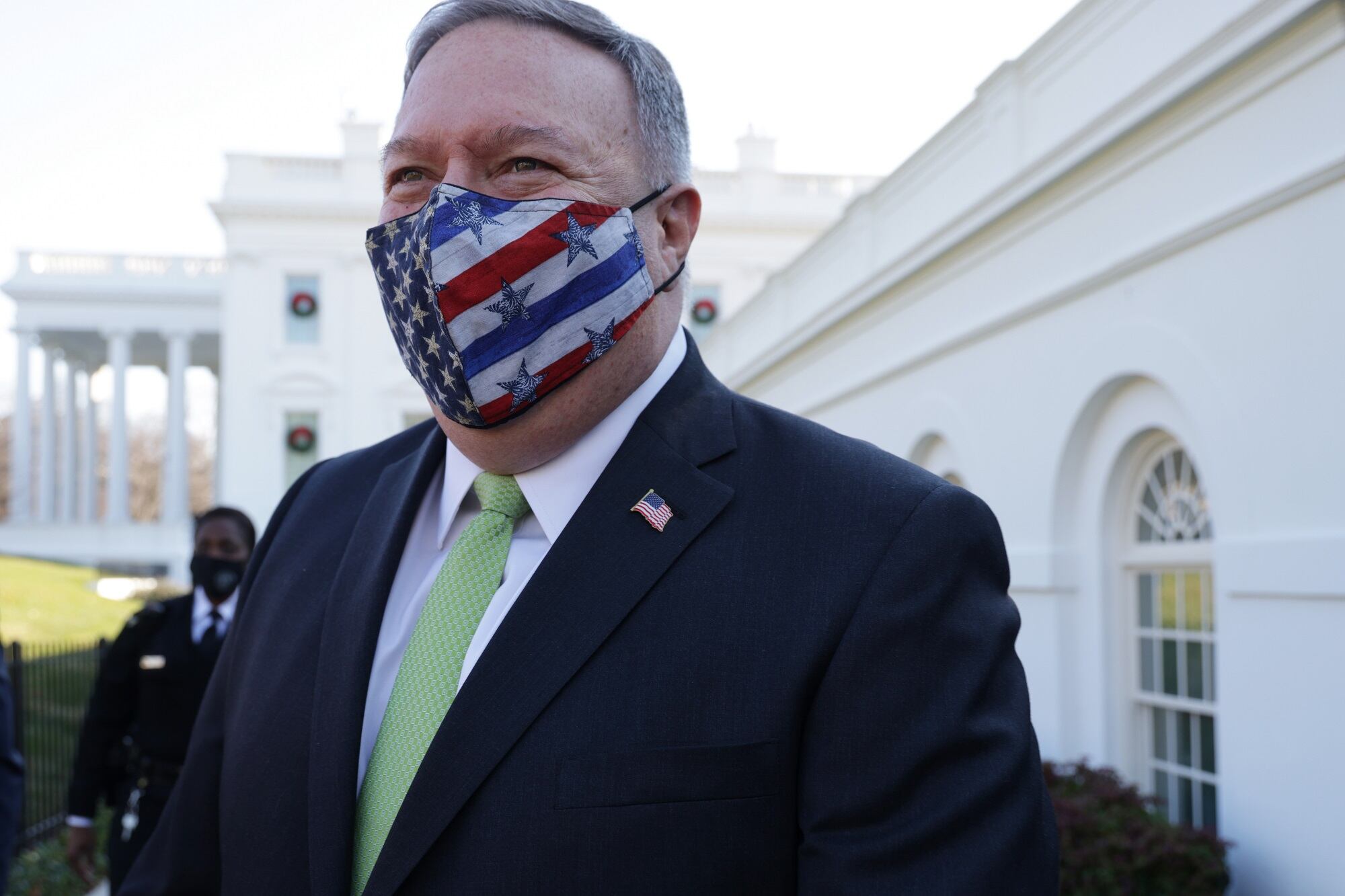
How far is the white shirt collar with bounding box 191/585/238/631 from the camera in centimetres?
602

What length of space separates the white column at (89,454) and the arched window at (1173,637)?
45.2 metres

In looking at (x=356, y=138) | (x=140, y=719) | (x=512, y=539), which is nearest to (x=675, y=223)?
(x=512, y=539)

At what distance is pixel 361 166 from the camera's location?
113ft

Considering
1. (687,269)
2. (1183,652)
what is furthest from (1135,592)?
(687,269)

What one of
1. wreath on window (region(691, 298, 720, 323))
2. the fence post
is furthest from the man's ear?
wreath on window (region(691, 298, 720, 323))

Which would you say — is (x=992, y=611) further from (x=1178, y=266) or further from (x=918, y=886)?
(x=1178, y=266)

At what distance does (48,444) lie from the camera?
4447 centimetres

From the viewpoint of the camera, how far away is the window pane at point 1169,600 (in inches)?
281

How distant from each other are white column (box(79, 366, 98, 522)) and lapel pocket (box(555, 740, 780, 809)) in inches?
1925

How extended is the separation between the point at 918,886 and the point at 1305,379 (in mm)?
4912

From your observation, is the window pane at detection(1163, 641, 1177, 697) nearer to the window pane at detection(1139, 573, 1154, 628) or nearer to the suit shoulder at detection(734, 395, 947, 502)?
the window pane at detection(1139, 573, 1154, 628)

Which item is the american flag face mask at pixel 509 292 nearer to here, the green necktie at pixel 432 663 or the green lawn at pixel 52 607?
the green necktie at pixel 432 663

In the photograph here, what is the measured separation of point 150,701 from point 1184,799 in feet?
18.8

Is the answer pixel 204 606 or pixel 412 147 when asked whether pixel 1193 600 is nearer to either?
pixel 204 606
